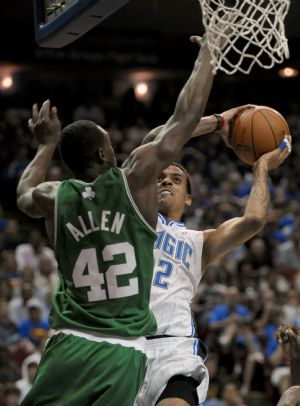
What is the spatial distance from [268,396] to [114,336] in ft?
21.4

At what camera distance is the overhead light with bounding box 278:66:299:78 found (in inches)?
742

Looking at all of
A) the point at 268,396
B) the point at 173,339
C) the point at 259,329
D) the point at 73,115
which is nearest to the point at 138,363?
the point at 173,339

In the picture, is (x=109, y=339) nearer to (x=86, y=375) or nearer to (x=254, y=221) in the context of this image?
(x=86, y=375)

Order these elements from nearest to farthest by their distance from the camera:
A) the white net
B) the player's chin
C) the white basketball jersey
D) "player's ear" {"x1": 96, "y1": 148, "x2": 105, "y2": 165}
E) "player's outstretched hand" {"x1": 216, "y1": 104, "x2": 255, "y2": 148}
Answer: "player's ear" {"x1": 96, "y1": 148, "x2": 105, "y2": 165}, the white net, the white basketball jersey, "player's outstretched hand" {"x1": 216, "y1": 104, "x2": 255, "y2": 148}, the player's chin

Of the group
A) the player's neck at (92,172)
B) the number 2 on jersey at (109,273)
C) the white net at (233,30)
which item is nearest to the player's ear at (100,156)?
the player's neck at (92,172)

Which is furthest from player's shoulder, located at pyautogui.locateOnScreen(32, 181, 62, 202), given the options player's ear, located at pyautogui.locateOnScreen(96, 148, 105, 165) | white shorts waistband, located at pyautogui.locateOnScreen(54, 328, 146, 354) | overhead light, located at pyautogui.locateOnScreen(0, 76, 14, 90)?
overhead light, located at pyautogui.locateOnScreen(0, 76, 14, 90)

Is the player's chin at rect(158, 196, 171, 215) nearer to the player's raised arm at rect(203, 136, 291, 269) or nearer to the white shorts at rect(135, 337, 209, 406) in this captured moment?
the player's raised arm at rect(203, 136, 291, 269)

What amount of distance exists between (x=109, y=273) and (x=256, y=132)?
1.48 m

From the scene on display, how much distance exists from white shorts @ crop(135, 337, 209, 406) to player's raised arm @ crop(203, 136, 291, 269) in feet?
1.83

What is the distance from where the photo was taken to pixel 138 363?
365cm

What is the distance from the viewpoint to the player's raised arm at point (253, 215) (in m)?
4.55

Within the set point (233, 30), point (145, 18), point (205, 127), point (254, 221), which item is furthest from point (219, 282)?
Result: point (233, 30)

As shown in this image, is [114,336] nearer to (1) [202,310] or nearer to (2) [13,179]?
(1) [202,310]

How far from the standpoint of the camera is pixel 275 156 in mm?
4648
